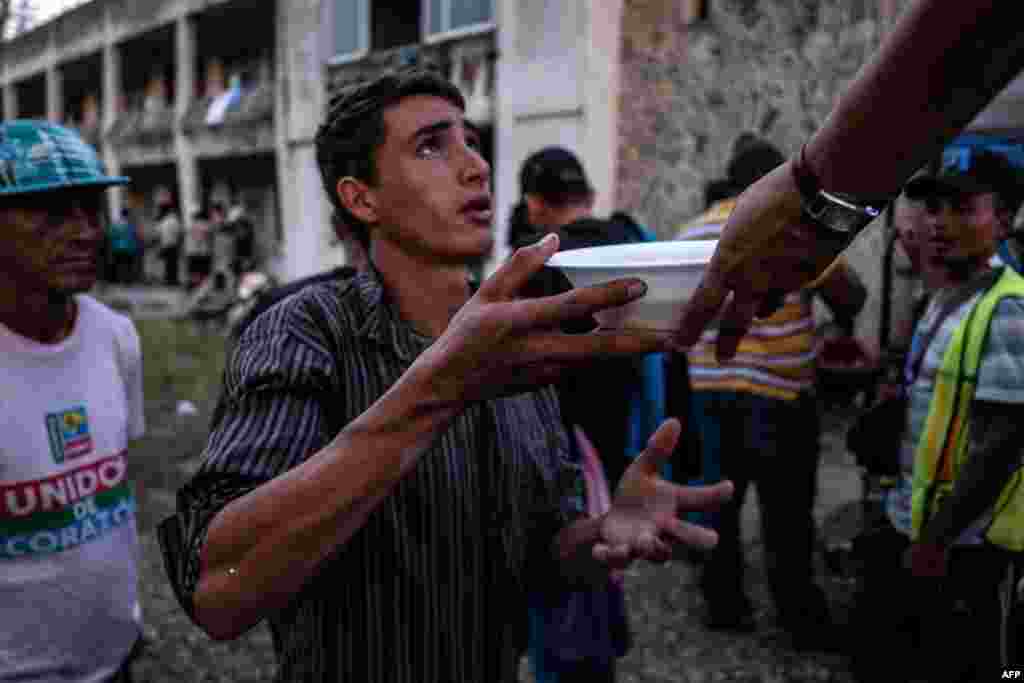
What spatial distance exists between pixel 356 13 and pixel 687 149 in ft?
26.8

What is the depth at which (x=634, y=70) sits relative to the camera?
10844 millimetres

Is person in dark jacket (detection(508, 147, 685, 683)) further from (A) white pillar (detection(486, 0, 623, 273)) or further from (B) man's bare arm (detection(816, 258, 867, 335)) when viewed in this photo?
(A) white pillar (detection(486, 0, 623, 273))

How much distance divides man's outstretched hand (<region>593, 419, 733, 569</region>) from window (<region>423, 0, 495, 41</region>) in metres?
12.3

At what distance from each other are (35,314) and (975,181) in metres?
2.88

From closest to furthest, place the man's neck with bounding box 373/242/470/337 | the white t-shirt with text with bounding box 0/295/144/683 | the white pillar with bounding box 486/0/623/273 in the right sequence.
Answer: the man's neck with bounding box 373/242/470/337 < the white t-shirt with text with bounding box 0/295/144/683 < the white pillar with bounding box 486/0/623/273

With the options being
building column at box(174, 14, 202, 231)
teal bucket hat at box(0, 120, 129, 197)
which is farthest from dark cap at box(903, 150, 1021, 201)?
building column at box(174, 14, 202, 231)

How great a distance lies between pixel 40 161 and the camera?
7.18 ft

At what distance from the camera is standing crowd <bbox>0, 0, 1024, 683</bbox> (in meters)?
1.13

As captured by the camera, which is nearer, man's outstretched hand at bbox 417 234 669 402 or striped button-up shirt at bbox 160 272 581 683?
man's outstretched hand at bbox 417 234 669 402

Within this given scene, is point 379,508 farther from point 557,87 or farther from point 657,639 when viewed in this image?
point 557,87

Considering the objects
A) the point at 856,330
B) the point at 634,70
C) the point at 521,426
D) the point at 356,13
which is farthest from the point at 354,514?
the point at 356,13

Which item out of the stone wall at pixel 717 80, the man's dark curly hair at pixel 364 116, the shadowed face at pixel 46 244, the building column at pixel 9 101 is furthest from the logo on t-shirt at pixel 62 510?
the building column at pixel 9 101

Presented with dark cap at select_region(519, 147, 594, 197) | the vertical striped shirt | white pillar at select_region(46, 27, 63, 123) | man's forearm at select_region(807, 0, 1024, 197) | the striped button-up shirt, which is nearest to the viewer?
man's forearm at select_region(807, 0, 1024, 197)

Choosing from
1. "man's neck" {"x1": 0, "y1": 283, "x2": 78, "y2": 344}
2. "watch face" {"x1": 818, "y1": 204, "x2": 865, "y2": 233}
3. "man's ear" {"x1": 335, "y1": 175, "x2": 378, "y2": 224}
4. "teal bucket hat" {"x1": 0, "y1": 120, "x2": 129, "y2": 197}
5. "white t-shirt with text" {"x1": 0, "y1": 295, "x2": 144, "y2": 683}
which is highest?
"teal bucket hat" {"x1": 0, "y1": 120, "x2": 129, "y2": 197}
